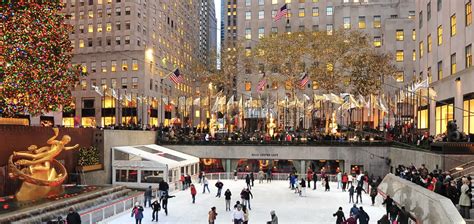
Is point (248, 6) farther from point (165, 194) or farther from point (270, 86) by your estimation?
point (165, 194)

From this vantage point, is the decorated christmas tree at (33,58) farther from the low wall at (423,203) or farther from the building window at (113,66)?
the building window at (113,66)

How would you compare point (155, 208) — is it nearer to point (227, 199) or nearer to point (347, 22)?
point (227, 199)

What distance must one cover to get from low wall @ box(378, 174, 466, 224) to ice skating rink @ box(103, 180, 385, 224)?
1721mm

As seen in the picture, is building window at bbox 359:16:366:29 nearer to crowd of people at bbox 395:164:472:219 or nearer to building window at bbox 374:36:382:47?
building window at bbox 374:36:382:47

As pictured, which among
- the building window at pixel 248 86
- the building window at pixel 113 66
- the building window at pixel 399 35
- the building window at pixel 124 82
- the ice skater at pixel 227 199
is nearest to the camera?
the ice skater at pixel 227 199

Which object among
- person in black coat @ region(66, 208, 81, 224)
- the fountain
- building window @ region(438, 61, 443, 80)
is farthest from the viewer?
building window @ region(438, 61, 443, 80)

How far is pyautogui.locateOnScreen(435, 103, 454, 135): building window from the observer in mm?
35000

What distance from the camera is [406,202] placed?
18.8 m

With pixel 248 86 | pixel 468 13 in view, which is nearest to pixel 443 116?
pixel 468 13

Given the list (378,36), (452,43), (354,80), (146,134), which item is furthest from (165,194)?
(378,36)

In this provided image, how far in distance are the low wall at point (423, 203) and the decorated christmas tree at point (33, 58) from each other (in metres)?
20.3

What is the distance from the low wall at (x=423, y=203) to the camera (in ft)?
42.7

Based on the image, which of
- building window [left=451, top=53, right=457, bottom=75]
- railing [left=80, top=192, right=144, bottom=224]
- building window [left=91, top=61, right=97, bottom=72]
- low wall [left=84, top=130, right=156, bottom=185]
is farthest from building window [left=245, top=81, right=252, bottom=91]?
railing [left=80, top=192, right=144, bottom=224]

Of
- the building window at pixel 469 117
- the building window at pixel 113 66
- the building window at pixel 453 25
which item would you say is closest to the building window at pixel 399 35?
the building window at pixel 453 25
